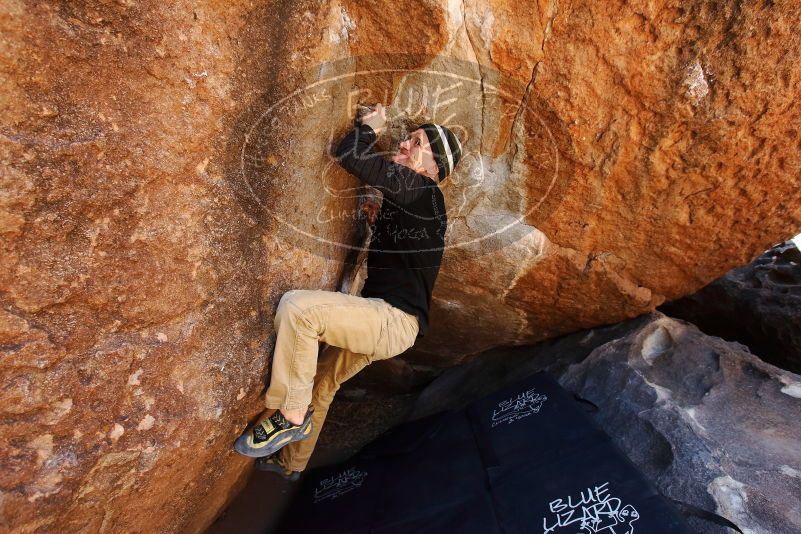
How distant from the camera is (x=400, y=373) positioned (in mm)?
3764

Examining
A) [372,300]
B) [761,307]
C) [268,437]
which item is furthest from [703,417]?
[268,437]

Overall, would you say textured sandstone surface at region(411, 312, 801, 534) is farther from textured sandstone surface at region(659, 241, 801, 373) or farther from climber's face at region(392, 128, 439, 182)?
climber's face at region(392, 128, 439, 182)

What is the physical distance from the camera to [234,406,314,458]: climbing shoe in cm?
197

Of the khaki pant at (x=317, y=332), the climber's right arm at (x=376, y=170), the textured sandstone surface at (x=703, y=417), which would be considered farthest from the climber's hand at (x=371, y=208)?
the textured sandstone surface at (x=703, y=417)

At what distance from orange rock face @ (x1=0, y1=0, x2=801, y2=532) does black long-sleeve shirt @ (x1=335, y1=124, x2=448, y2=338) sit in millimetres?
135

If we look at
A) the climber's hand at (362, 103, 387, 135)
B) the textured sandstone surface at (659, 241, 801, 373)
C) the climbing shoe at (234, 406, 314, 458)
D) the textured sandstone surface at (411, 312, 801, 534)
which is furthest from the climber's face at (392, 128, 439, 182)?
the textured sandstone surface at (659, 241, 801, 373)

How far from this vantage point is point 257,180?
1.75 m

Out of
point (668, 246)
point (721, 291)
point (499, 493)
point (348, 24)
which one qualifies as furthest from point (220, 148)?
point (721, 291)

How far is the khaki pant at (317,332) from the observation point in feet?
6.06

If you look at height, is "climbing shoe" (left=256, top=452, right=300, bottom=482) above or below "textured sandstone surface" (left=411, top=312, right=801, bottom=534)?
below

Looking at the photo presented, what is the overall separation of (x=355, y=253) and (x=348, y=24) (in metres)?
1.03

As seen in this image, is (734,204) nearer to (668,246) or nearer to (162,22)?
(668,246)

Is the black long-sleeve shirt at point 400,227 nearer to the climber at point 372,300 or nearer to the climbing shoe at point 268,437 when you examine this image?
the climber at point 372,300

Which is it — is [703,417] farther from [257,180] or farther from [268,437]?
[257,180]
